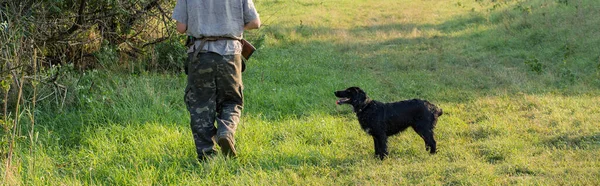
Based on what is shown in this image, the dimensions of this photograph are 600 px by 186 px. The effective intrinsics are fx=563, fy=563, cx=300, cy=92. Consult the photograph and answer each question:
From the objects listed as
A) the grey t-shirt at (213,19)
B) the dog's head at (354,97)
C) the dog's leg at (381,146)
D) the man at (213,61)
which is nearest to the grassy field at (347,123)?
the dog's leg at (381,146)

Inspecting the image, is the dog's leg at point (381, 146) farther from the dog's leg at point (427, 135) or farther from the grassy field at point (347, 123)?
the dog's leg at point (427, 135)

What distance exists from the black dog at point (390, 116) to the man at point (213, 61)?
1.11 m

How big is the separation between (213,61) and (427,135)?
2079 millimetres

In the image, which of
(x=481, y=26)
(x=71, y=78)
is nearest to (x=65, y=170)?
(x=71, y=78)

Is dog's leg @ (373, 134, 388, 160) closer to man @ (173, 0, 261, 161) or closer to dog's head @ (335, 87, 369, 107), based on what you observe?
dog's head @ (335, 87, 369, 107)

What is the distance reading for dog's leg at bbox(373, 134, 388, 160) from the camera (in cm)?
505

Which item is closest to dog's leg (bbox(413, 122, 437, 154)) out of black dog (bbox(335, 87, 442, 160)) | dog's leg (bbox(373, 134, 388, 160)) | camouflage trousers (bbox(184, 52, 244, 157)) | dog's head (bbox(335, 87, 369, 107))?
black dog (bbox(335, 87, 442, 160))

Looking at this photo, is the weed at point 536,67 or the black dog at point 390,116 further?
the weed at point 536,67

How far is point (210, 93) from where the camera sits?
15.5ft

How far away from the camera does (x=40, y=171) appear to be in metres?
4.50

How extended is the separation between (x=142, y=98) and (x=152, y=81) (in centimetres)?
108

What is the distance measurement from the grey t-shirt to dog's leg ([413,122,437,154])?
1873mm

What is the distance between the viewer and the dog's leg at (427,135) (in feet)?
16.9

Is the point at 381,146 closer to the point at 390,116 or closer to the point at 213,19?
the point at 390,116
